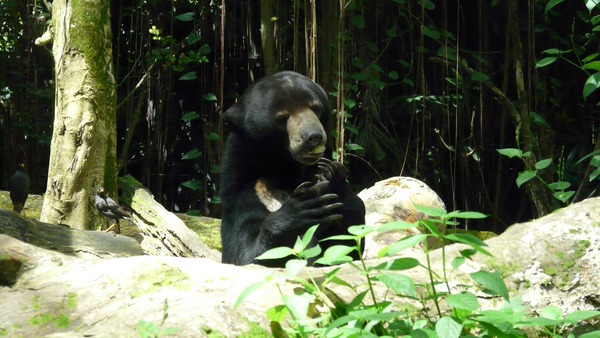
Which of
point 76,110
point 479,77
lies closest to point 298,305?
point 76,110

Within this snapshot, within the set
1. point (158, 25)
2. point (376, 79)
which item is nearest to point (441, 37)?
point (376, 79)

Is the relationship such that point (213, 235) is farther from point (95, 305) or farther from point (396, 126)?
point (95, 305)

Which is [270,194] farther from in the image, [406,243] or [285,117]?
[406,243]

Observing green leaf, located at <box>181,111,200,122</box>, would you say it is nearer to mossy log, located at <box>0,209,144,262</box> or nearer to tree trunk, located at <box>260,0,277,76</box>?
tree trunk, located at <box>260,0,277,76</box>

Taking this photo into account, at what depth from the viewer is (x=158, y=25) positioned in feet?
28.3

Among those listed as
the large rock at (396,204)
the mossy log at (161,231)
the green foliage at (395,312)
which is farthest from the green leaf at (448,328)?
the mossy log at (161,231)

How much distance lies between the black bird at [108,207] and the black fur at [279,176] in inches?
41.9

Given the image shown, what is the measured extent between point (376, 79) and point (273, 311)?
585 centimetres

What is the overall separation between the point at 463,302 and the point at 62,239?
3043 millimetres

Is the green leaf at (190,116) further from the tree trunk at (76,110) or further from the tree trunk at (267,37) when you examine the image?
the tree trunk at (76,110)

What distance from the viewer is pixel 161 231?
5.60m

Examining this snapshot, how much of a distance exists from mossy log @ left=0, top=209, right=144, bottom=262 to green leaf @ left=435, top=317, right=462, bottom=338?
2858mm

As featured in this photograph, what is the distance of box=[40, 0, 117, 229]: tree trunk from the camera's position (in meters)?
5.56

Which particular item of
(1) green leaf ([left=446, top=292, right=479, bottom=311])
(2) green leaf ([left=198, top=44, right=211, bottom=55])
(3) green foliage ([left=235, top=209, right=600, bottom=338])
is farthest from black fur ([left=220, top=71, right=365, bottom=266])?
(2) green leaf ([left=198, top=44, right=211, bottom=55])
